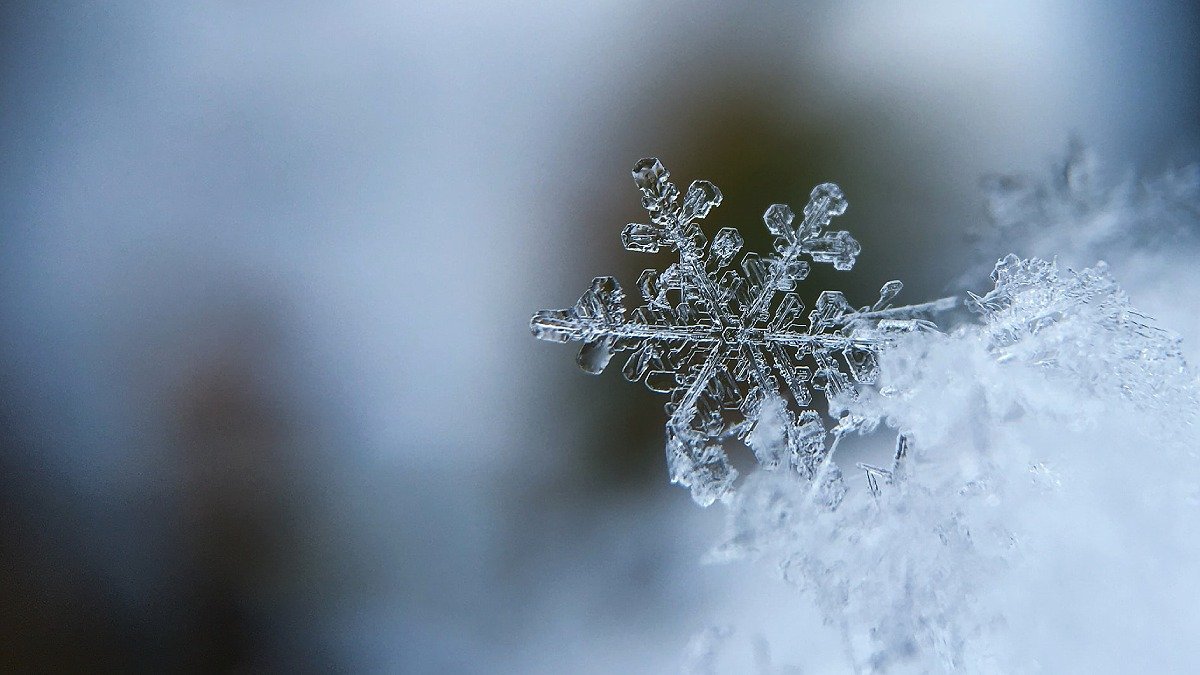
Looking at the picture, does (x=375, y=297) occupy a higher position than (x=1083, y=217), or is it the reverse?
(x=1083, y=217)

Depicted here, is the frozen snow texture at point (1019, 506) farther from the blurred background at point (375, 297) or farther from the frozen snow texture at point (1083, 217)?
the frozen snow texture at point (1083, 217)

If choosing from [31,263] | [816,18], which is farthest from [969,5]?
[31,263]

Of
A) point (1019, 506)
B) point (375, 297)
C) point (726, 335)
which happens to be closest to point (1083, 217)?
point (1019, 506)

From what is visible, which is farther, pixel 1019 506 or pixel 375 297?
pixel 375 297

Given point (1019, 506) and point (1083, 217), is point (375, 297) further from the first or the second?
point (1083, 217)

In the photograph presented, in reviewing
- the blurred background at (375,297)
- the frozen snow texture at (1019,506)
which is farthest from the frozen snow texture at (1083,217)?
the frozen snow texture at (1019,506)
